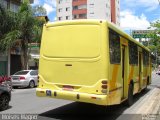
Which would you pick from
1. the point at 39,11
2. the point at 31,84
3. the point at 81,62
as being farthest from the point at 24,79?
the point at 81,62

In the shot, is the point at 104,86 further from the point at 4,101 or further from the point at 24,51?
the point at 24,51

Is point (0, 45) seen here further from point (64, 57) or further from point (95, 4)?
point (95, 4)

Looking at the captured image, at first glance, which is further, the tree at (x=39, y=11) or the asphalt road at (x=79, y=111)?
the tree at (x=39, y=11)

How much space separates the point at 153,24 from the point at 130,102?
13.2m

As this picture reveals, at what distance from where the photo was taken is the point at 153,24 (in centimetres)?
2572

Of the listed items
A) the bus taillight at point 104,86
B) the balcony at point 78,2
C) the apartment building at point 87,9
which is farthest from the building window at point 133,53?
the balcony at point 78,2

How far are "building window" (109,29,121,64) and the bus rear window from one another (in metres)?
0.63

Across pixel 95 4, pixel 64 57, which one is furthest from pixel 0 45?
pixel 95 4

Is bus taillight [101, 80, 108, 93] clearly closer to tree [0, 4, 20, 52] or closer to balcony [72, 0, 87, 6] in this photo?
tree [0, 4, 20, 52]

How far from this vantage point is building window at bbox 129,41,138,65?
13852 mm

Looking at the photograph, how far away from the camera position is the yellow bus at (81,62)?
985 cm

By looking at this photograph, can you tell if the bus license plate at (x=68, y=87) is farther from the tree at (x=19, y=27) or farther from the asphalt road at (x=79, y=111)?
the tree at (x=19, y=27)

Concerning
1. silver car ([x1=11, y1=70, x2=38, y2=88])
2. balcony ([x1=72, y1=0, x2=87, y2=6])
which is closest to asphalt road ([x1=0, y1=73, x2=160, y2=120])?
silver car ([x1=11, y1=70, x2=38, y2=88])

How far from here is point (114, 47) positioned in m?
10.9
